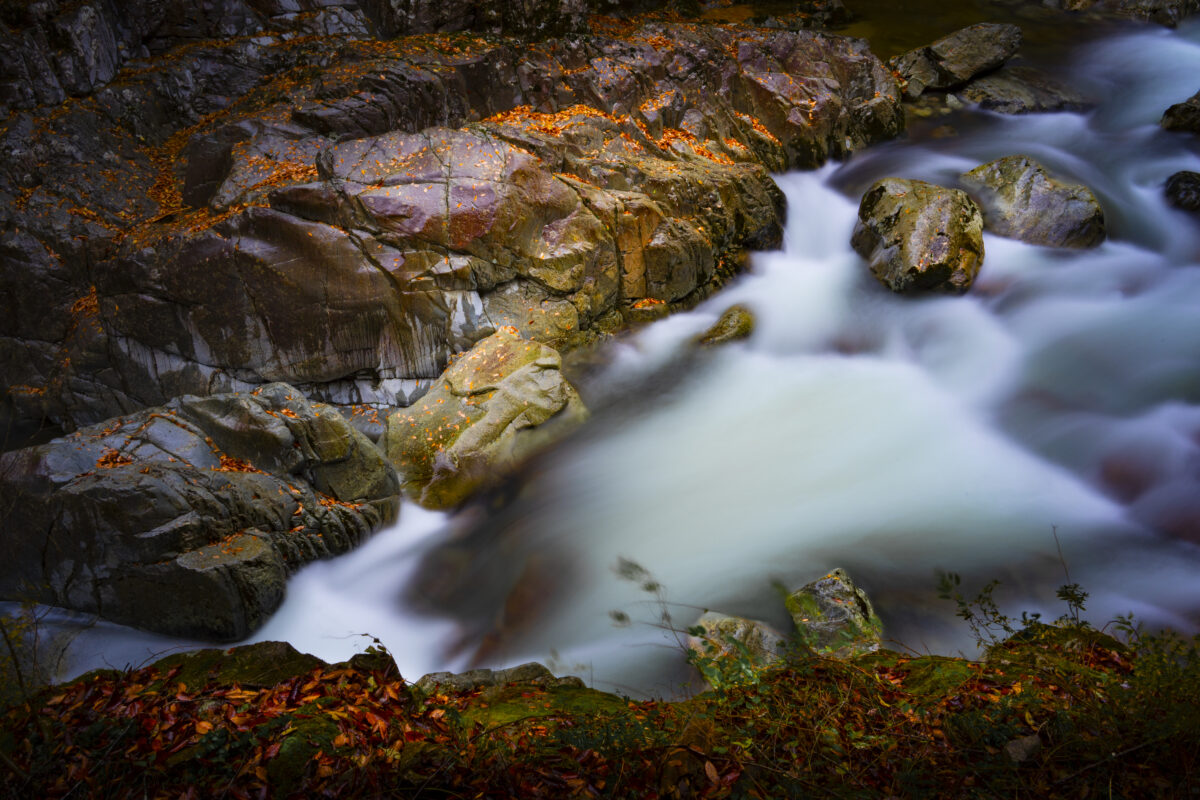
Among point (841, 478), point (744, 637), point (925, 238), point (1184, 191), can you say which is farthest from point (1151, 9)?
point (744, 637)

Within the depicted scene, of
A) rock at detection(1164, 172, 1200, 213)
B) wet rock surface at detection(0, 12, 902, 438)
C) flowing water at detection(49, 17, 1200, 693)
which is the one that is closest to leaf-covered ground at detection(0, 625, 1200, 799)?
flowing water at detection(49, 17, 1200, 693)

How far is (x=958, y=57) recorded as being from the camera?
51.0 ft

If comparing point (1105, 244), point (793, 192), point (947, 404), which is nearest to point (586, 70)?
point (793, 192)

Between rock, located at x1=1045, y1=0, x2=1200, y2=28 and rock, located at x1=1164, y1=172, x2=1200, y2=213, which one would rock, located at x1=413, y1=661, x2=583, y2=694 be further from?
rock, located at x1=1045, y1=0, x2=1200, y2=28

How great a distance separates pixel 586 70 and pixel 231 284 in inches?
296

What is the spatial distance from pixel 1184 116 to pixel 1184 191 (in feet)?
10.0

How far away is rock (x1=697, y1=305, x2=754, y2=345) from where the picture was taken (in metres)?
10.5

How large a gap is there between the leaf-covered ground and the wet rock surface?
6381 mm

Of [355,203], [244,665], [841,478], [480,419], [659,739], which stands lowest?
[841,478]

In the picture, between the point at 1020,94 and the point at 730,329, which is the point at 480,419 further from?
the point at 1020,94

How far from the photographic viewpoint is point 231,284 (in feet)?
30.8

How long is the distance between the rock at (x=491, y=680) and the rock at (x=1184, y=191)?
13751 millimetres

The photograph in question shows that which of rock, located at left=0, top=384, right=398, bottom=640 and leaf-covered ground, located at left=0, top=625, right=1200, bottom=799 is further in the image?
rock, located at left=0, top=384, right=398, bottom=640

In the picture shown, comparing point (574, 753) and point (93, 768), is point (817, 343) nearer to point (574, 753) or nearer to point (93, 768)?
point (574, 753)
